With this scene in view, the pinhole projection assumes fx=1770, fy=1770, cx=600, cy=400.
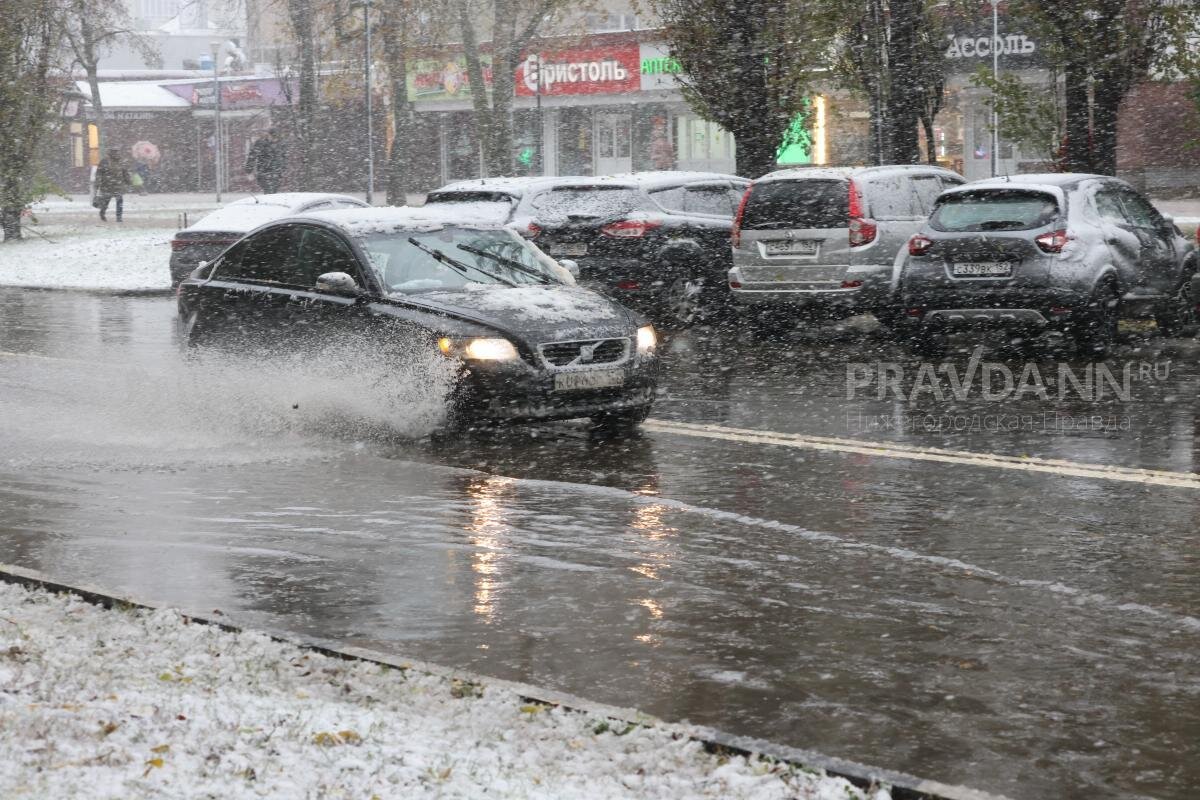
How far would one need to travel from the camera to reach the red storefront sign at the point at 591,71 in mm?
54406

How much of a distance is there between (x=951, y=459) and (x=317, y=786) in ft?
20.5

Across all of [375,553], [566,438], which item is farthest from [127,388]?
[375,553]

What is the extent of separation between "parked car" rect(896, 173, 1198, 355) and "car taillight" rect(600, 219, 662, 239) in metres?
3.75

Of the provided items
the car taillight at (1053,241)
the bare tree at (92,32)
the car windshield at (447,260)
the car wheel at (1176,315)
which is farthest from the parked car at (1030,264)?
the bare tree at (92,32)

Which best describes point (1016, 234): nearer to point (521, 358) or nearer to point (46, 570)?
point (521, 358)

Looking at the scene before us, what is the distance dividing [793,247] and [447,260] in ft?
21.0

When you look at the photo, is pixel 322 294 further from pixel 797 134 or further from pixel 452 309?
pixel 797 134

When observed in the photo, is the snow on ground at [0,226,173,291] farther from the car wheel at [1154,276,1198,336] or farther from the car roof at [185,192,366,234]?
the car wheel at [1154,276,1198,336]

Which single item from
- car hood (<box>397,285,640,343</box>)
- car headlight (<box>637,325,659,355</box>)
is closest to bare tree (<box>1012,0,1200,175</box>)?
car headlight (<box>637,325,659,355</box>)

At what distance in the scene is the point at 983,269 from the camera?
14914 mm

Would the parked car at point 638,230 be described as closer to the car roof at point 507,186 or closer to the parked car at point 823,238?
the car roof at point 507,186

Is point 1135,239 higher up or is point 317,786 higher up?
point 1135,239

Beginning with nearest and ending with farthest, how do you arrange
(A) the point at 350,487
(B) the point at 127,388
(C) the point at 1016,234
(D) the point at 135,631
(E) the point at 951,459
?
1. (D) the point at 135,631
2. (A) the point at 350,487
3. (E) the point at 951,459
4. (B) the point at 127,388
5. (C) the point at 1016,234

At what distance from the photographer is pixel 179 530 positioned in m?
8.24
